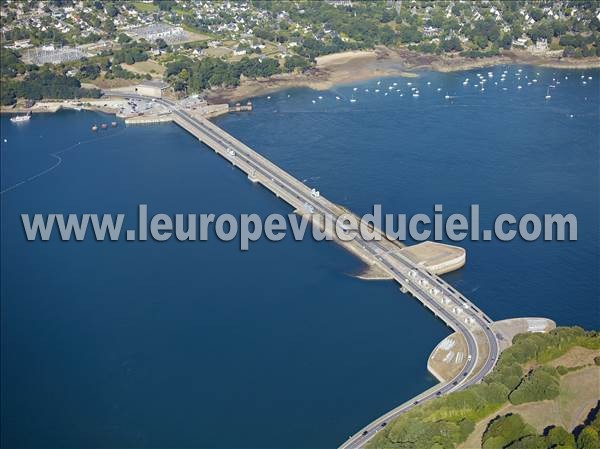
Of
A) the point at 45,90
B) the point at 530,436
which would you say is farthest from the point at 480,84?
the point at 530,436

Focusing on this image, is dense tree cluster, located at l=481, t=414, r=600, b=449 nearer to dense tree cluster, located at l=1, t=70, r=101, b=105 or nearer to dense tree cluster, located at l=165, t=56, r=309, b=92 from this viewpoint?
dense tree cluster, located at l=165, t=56, r=309, b=92

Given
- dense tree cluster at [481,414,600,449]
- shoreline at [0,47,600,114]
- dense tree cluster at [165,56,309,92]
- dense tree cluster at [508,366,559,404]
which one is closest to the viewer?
dense tree cluster at [481,414,600,449]

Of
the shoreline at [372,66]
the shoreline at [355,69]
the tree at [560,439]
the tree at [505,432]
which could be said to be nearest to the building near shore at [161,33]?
the shoreline at [372,66]

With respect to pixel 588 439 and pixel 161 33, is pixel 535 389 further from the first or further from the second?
pixel 161 33

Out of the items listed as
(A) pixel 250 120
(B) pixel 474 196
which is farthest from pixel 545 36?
(B) pixel 474 196

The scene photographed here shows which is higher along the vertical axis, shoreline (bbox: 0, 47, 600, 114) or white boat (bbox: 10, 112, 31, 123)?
shoreline (bbox: 0, 47, 600, 114)

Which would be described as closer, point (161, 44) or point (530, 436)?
point (530, 436)

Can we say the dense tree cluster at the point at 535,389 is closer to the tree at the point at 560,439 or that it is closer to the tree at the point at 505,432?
the tree at the point at 505,432

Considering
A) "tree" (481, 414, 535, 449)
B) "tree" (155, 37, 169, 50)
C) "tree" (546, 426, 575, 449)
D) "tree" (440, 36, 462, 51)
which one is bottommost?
"tree" (481, 414, 535, 449)

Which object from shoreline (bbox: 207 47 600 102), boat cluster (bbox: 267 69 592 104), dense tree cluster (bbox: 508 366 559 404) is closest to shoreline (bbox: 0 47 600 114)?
shoreline (bbox: 207 47 600 102)

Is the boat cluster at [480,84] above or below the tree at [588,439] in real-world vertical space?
above

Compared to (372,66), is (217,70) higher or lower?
higher

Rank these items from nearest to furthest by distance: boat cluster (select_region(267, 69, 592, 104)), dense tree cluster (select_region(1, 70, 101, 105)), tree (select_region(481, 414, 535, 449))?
tree (select_region(481, 414, 535, 449)) < boat cluster (select_region(267, 69, 592, 104)) < dense tree cluster (select_region(1, 70, 101, 105))
